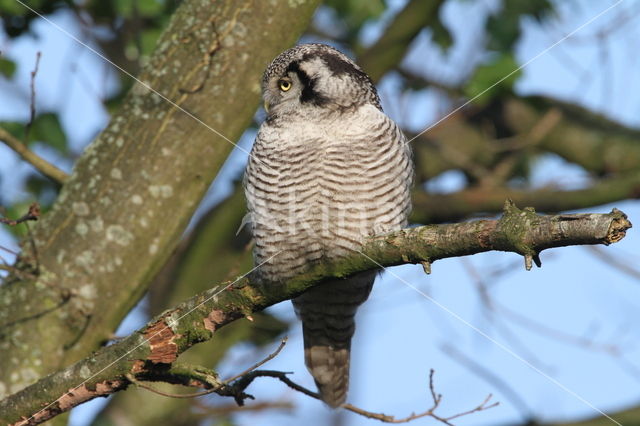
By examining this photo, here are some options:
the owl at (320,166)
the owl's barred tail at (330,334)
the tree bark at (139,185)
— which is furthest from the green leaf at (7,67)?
the owl's barred tail at (330,334)

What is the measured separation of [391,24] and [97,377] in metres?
3.61

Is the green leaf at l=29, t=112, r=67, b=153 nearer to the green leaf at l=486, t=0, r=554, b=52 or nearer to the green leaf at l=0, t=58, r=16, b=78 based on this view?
the green leaf at l=0, t=58, r=16, b=78

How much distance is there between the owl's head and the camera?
3.83m

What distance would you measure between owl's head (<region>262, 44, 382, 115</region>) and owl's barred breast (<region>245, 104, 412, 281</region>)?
0.27ft

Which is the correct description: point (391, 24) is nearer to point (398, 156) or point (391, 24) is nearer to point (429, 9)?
point (429, 9)

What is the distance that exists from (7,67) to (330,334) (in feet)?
8.17

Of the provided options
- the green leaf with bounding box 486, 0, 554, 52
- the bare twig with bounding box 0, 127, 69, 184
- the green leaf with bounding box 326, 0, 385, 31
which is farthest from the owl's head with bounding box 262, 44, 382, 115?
the green leaf with bounding box 486, 0, 554, 52

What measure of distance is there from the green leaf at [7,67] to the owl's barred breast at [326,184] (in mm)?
2024

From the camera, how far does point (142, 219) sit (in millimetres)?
4160

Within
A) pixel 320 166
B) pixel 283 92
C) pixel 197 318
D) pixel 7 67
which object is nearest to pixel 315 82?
pixel 283 92

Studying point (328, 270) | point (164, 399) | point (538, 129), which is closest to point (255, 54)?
point (328, 270)

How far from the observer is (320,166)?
11.9ft

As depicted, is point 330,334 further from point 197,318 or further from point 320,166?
point 197,318

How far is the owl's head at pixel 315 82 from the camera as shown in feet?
12.6
